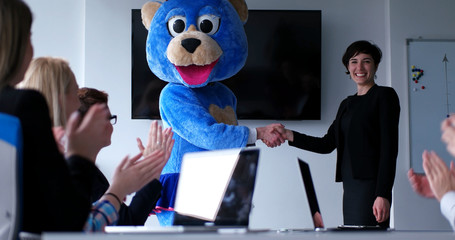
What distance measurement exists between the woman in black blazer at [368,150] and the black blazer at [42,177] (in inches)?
59.3

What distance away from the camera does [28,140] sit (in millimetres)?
991

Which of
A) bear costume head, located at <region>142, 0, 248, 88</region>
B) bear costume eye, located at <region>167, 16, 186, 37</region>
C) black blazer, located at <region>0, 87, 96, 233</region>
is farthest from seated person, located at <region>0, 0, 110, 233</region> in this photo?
bear costume eye, located at <region>167, 16, 186, 37</region>

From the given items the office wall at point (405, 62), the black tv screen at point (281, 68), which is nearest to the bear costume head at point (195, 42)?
the black tv screen at point (281, 68)

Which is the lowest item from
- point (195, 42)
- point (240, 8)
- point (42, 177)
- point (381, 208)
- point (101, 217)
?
point (381, 208)

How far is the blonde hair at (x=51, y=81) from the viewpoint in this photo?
1.23 meters

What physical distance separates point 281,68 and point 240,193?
279 cm

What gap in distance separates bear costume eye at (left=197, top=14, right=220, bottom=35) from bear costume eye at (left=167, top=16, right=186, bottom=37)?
7cm

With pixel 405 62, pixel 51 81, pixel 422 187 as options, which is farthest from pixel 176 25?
pixel 405 62

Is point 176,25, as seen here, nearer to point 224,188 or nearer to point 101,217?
point 224,188

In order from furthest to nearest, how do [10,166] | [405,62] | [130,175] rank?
[405,62] < [130,175] < [10,166]

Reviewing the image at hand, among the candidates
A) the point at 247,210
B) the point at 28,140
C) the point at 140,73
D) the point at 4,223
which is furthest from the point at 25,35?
the point at 140,73

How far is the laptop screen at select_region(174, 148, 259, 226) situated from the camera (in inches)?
56.2

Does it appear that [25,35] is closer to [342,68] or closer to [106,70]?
[106,70]

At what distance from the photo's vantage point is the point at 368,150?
2.36m
